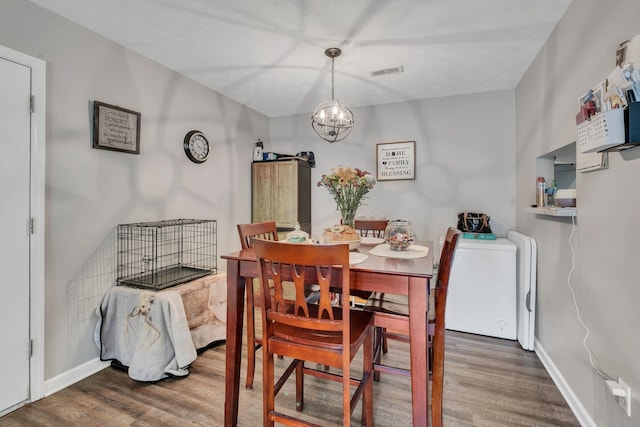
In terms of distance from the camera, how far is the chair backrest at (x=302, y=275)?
117cm

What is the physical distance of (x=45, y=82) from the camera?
6.37 ft

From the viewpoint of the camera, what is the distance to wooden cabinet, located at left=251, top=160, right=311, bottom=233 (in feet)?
12.8

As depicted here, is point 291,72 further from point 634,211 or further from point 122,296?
point 634,211

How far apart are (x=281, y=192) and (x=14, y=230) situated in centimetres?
255

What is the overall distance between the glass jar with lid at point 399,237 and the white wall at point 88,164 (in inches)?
84.1

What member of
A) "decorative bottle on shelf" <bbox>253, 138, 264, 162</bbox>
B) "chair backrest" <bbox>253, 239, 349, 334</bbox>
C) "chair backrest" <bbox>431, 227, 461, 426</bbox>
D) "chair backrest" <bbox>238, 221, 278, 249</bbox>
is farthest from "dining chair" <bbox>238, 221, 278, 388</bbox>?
"decorative bottle on shelf" <bbox>253, 138, 264, 162</bbox>

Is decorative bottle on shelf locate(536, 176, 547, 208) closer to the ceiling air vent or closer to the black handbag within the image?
the black handbag

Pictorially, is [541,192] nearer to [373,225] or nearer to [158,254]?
[373,225]

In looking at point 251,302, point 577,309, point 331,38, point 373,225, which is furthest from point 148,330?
point 577,309

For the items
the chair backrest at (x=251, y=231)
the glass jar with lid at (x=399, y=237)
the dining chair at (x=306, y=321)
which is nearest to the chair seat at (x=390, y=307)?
the dining chair at (x=306, y=321)

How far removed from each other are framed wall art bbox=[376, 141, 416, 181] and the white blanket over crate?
262cm

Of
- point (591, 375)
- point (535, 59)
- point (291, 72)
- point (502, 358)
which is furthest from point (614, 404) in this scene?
point (291, 72)

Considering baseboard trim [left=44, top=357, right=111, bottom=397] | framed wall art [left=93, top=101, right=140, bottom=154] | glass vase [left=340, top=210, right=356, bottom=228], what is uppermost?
framed wall art [left=93, top=101, right=140, bottom=154]

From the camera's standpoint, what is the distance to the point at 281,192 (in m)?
3.95
